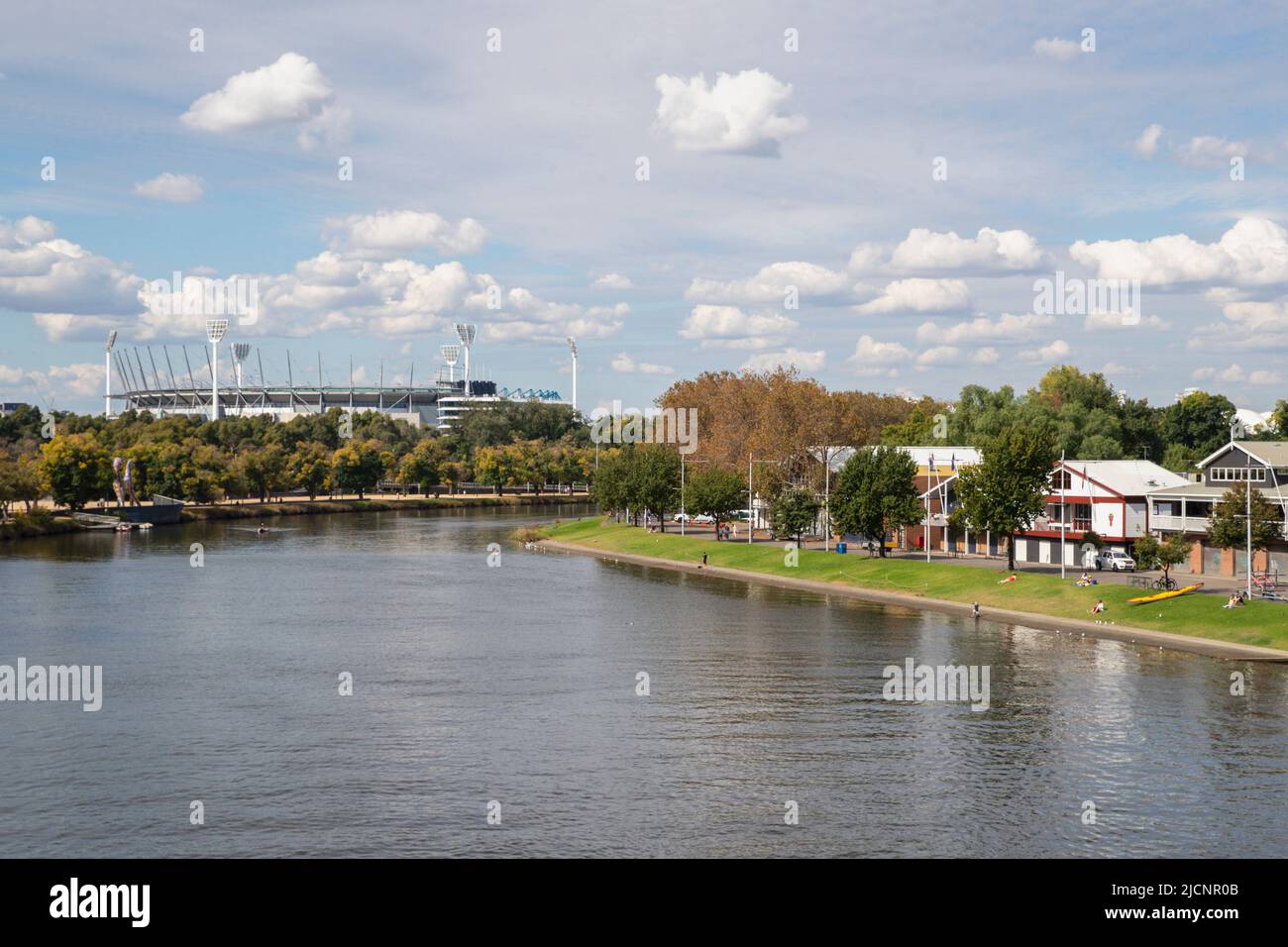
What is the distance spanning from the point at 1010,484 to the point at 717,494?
168 feet

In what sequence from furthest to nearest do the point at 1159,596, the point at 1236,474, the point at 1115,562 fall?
the point at 1115,562
the point at 1236,474
the point at 1159,596

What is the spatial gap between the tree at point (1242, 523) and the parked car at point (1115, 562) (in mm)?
10051

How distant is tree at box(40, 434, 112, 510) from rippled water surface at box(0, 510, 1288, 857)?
9491cm

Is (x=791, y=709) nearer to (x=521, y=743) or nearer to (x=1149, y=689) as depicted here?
(x=521, y=743)

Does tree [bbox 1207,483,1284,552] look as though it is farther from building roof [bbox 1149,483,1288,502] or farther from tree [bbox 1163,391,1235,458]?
tree [bbox 1163,391,1235,458]

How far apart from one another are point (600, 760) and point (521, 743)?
3958 mm

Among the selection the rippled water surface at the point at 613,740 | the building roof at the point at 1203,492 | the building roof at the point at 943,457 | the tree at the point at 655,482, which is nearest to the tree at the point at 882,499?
the building roof at the point at 943,457

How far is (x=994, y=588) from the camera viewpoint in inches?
3492

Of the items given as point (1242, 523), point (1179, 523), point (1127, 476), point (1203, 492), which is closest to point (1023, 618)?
point (1242, 523)

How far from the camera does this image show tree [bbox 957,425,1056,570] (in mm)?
95125

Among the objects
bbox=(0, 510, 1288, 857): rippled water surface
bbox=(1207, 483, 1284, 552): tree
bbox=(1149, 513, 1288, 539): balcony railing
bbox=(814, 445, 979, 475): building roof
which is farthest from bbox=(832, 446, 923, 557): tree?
bbox=(1207, 483, 1284, 552): tree

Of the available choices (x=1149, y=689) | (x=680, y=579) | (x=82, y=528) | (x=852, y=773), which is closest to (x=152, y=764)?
(x=852, y=773)

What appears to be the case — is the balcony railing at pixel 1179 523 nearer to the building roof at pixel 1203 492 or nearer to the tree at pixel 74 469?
the building roof at pixel 1203 492

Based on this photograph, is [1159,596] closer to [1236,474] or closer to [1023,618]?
[1023,618]
